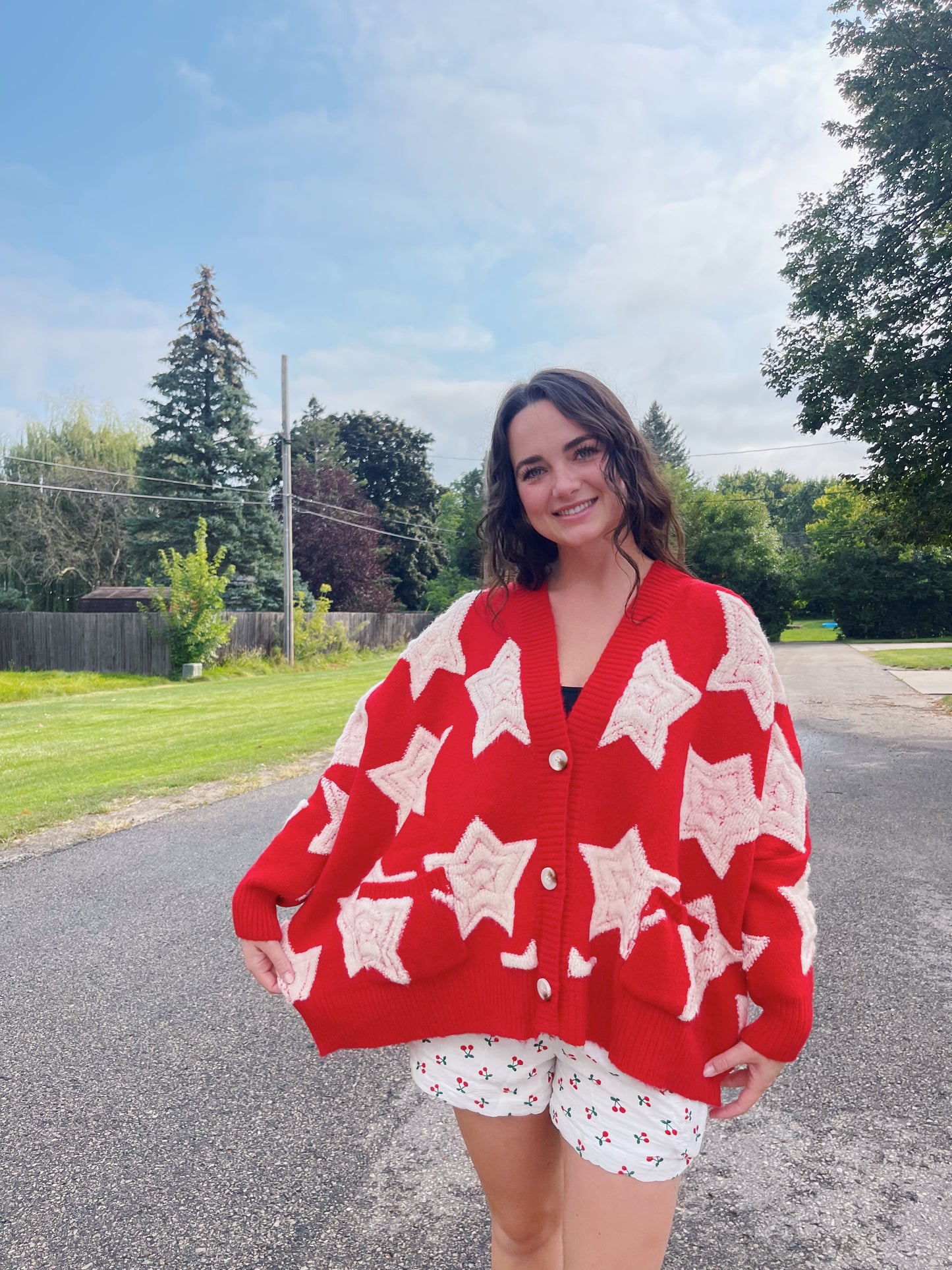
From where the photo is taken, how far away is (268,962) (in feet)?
5.19

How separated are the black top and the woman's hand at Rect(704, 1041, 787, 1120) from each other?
60cm

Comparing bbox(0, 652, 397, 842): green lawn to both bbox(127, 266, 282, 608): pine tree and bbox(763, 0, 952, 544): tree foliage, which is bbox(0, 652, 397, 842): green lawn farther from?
bbox(127, 266, 282, 608): pine tree

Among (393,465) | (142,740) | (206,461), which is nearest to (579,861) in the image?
(142,740)

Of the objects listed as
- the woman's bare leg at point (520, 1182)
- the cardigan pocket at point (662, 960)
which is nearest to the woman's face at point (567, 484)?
the cardigan pocket at point (662, 960)

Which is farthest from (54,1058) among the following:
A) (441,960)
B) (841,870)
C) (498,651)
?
(841,870)

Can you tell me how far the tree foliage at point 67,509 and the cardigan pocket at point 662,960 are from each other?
33.1 metres

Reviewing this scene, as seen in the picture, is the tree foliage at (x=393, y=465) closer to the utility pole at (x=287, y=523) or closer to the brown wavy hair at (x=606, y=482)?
the utility pole at (x=287, y=523)

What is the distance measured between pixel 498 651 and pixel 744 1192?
5.66 ft

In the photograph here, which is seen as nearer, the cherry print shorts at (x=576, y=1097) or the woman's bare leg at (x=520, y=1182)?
the cherry print shorts at (x=576, y=1097)

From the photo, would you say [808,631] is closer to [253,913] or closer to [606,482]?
[606,482]

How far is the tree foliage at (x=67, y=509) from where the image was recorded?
1261 inches

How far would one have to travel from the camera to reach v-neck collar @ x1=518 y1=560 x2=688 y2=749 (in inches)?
56.2

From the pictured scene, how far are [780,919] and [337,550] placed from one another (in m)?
37.0

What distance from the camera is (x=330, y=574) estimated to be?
37844 mm
